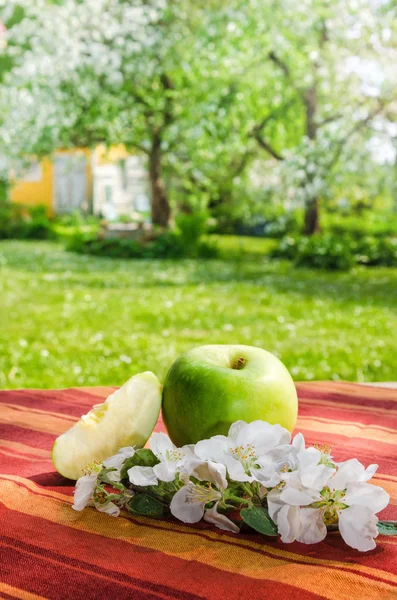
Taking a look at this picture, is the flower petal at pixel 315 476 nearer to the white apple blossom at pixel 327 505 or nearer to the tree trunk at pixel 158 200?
the white apple blossom at pixel 327 505

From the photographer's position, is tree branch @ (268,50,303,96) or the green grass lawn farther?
tree branch @ (268,50,303,96)

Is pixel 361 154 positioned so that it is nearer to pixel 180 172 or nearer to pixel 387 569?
pixel 180 172

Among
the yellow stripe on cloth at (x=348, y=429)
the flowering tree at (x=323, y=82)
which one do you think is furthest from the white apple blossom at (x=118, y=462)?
the flowering tree at (x=323, y=82)

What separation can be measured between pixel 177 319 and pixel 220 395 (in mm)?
6213

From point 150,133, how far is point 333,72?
475cm

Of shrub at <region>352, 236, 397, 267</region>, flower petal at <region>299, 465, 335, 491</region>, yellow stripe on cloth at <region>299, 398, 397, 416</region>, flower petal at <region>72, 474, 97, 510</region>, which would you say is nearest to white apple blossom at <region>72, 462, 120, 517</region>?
flower petal at <region>72, 474, 97, 510</region>

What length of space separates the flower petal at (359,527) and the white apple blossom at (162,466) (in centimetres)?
25

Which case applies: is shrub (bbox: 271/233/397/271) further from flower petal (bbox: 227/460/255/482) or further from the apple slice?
flower petal (bbox: 227/460/255/482)

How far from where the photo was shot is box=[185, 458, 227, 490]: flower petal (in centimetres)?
105

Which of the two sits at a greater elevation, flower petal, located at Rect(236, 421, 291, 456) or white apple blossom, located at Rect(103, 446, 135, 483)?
flower petal, located at Rect(236, 421, 291, 456)

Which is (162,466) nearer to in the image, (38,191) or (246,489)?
(246,489)

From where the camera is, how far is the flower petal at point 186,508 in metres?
1.10

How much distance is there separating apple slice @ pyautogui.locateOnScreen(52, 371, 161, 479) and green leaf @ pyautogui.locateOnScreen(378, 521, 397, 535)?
49cm

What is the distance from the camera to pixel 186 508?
1.11 metres
